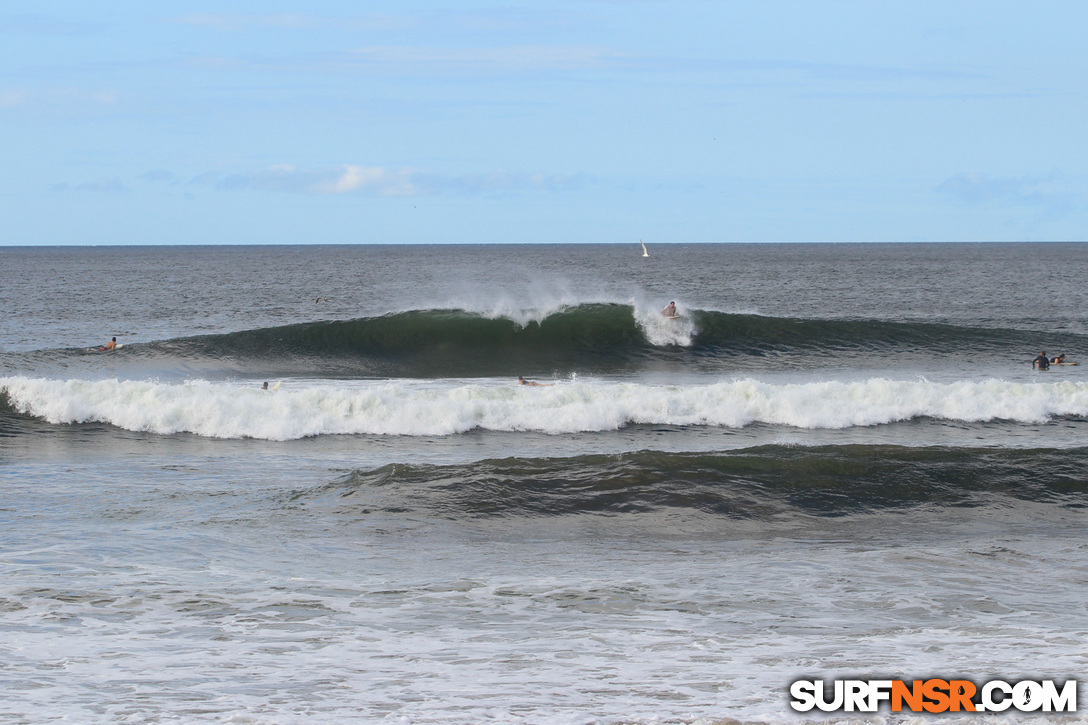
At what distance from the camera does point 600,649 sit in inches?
241

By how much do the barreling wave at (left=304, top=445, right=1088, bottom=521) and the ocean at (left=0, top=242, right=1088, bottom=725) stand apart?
0.05 m

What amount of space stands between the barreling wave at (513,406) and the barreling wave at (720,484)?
13.0 ft

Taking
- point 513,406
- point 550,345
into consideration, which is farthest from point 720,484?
point 550,345

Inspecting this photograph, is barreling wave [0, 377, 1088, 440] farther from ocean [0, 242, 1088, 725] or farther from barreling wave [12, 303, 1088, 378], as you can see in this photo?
barreling wave [12, 303, 1088, 378]

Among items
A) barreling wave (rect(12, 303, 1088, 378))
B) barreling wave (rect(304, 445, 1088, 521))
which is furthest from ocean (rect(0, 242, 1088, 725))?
barreling wave (rect(12, 303, 1088, 378))

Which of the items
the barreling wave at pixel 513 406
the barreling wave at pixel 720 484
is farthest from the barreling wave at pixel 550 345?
the barreling wave at pixel 720 484

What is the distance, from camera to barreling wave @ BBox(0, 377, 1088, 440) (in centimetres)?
1585

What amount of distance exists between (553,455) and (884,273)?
7817 cm

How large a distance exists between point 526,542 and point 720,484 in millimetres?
2922

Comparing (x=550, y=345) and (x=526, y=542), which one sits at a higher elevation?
(x=550, y=345)

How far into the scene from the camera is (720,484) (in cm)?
1106

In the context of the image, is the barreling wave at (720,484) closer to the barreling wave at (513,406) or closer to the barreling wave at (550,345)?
the barreling wave at (513,406)

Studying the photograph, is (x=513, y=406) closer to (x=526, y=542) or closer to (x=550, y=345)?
(x=526, y=542)

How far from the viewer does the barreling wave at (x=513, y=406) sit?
15.9 metres
